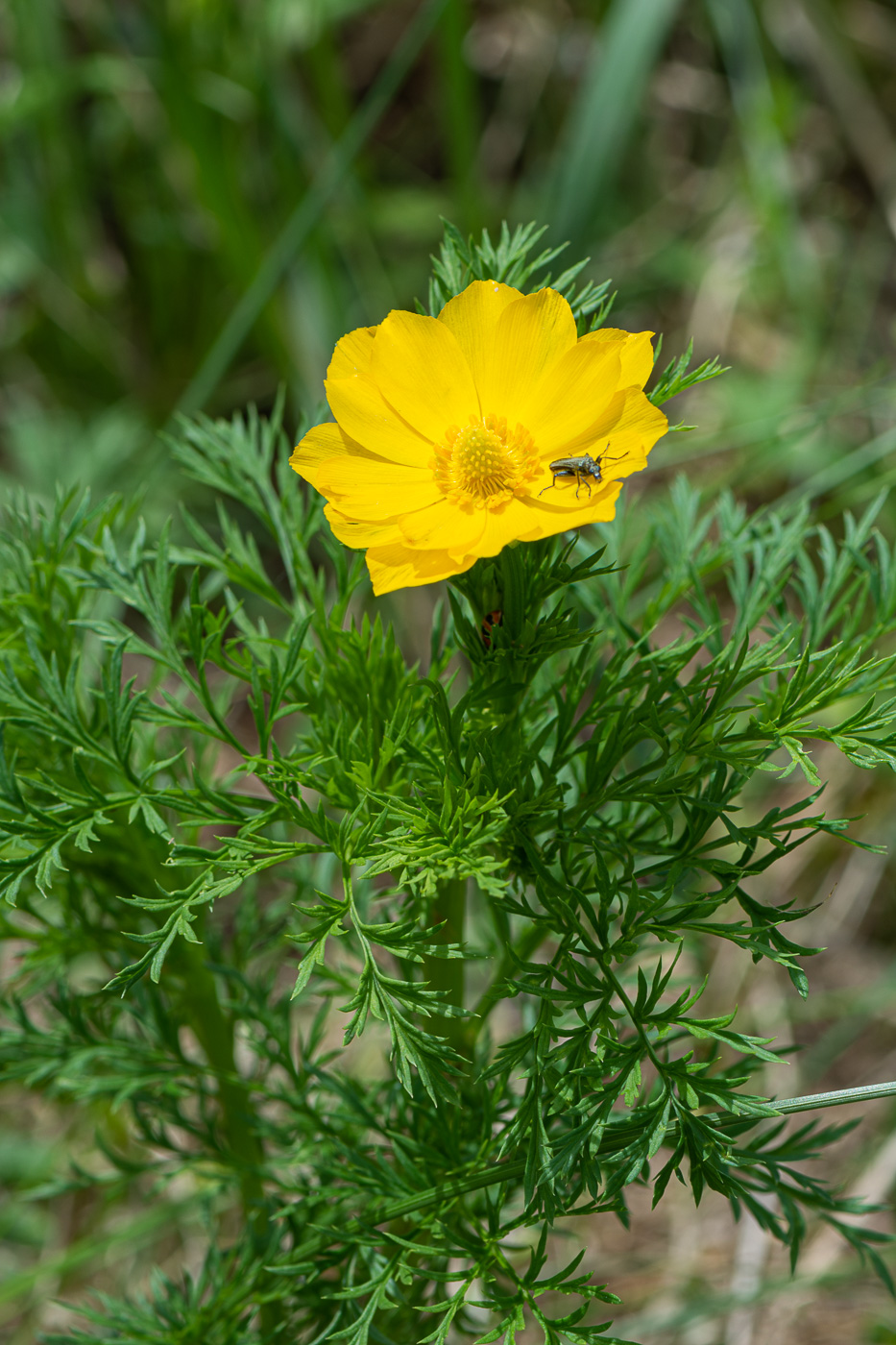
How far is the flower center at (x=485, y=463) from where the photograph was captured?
95 cm

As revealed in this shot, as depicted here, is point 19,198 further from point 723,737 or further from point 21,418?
point 723,737

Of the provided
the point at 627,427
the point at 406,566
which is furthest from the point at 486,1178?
the point at 627,427

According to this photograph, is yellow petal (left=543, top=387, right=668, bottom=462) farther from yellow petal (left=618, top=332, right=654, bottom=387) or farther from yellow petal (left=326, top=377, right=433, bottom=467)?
yellow petal (left=326, top=377, right=433, bottom=467)

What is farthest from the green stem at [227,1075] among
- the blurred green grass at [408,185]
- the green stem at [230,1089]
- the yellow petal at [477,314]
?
the blurred green grass at [408,185]

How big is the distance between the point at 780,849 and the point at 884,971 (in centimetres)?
131

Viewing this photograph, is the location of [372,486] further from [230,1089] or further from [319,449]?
[230,1089]

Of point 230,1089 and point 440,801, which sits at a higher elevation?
point 440,801

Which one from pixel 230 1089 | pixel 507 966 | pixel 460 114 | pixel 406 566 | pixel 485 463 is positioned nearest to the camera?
pixel 406 566

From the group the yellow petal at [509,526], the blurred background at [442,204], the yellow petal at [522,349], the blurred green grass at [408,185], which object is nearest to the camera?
the yellow petal at [509,526]

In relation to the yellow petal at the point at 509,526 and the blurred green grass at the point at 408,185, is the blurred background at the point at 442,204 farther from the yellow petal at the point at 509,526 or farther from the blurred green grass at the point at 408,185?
the yellow petal at the point at 509,526

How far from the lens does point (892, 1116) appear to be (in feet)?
6.06

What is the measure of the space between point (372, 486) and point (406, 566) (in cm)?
14

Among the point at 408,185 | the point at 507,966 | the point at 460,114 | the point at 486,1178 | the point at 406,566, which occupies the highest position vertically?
the point at 408,185

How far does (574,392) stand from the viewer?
3.09 ft
